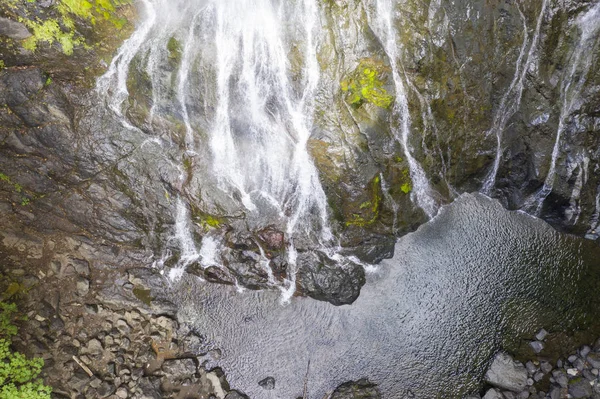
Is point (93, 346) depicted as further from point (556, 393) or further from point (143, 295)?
point (556, 393)

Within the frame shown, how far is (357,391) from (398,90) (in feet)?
21.9

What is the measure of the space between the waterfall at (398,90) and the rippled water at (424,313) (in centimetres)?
123

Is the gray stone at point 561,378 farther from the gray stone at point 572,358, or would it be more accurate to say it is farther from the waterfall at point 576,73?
the waterfall at point 576,73

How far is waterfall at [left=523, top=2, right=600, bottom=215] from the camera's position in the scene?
738 cm

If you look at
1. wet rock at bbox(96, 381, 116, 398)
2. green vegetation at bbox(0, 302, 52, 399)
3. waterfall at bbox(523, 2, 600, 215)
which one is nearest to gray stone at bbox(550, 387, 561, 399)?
waterfall at bbox(523, 2, 600, 215)

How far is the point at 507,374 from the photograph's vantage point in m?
8.34

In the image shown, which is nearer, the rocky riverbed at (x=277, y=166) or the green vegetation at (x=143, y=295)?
the rocky riverbed at (x=277, y=166)

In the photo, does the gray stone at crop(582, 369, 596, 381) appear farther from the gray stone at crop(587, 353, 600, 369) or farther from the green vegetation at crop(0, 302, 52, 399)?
the green vegetation at crop(0, 302, 52, 399)

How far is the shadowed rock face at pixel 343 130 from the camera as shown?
7660 millimetres

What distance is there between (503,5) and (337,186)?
5067mm

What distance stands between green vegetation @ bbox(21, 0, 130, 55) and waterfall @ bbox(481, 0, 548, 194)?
8699 mm

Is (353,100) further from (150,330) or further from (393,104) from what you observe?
(150,330)

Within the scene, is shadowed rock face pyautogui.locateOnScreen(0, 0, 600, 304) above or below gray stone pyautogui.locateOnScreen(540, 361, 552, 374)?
above

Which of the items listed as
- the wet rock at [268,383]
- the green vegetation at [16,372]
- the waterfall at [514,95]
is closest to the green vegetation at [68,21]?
the green vegetation at [16,372]
